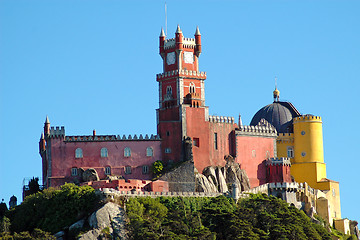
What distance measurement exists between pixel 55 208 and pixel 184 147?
18259 millimetres

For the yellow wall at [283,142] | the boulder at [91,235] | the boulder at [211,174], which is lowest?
the boulder at [91,235]

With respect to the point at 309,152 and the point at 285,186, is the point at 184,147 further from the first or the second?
the point at 309,152

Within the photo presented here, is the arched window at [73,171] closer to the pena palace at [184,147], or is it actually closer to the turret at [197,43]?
the pena palace at [184,147]

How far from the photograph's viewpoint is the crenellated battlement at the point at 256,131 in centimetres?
14600

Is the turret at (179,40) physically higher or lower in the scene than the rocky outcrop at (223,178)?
higher

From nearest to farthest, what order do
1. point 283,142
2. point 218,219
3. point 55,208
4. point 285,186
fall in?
point 55,208, point 218,219, point 285,186, point 283,142

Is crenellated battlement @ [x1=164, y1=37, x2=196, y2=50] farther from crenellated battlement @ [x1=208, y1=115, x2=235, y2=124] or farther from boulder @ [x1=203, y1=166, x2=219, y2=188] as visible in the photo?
boulder @ [x1=203, y1=166, x2=219, y2=188]

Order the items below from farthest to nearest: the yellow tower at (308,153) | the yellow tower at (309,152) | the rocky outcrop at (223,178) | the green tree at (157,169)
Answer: the yellow tower at (309,152) < the yellow tower at (308,153) < the rocky outcrop at (223,178) < the green tree at (157,169)

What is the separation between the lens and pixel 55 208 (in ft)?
429

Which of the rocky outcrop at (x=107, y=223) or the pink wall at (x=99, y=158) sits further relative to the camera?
the pink wall at (x=99, y=158)

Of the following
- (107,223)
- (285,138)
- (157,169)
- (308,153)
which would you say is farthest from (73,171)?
(308,153)

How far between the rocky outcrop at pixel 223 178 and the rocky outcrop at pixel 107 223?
1365 centimetres

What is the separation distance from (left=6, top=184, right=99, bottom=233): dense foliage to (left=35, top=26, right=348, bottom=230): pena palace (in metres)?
4.06

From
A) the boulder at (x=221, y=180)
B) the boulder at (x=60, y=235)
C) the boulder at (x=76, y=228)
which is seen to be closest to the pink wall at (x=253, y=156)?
the boulder at (x=221, y=180)
